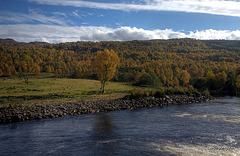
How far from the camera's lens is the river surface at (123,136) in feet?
56.3

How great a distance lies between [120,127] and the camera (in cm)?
2481

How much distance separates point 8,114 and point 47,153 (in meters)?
15.1

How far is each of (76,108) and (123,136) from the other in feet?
49.3

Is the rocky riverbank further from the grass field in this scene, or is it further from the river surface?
the grass field

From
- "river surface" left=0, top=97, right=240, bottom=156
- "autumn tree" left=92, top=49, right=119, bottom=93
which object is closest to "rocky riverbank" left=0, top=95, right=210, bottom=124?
"river surface" left=0, top=97, right=240, bottom=156

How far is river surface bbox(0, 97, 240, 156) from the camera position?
1717 centimetres

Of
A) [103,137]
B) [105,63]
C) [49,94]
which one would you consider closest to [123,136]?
[103,137]

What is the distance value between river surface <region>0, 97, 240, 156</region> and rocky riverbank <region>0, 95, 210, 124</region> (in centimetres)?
182

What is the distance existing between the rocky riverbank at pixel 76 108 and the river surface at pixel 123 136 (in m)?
1.82

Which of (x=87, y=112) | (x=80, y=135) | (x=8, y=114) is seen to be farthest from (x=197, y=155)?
(x=8, y=114)

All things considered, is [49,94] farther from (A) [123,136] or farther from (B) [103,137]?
(A) [123,136]

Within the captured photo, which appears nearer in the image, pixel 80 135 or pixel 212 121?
pixel 80 135

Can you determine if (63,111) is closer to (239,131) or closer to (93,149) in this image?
(93,149)

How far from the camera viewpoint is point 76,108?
34.0 metres
